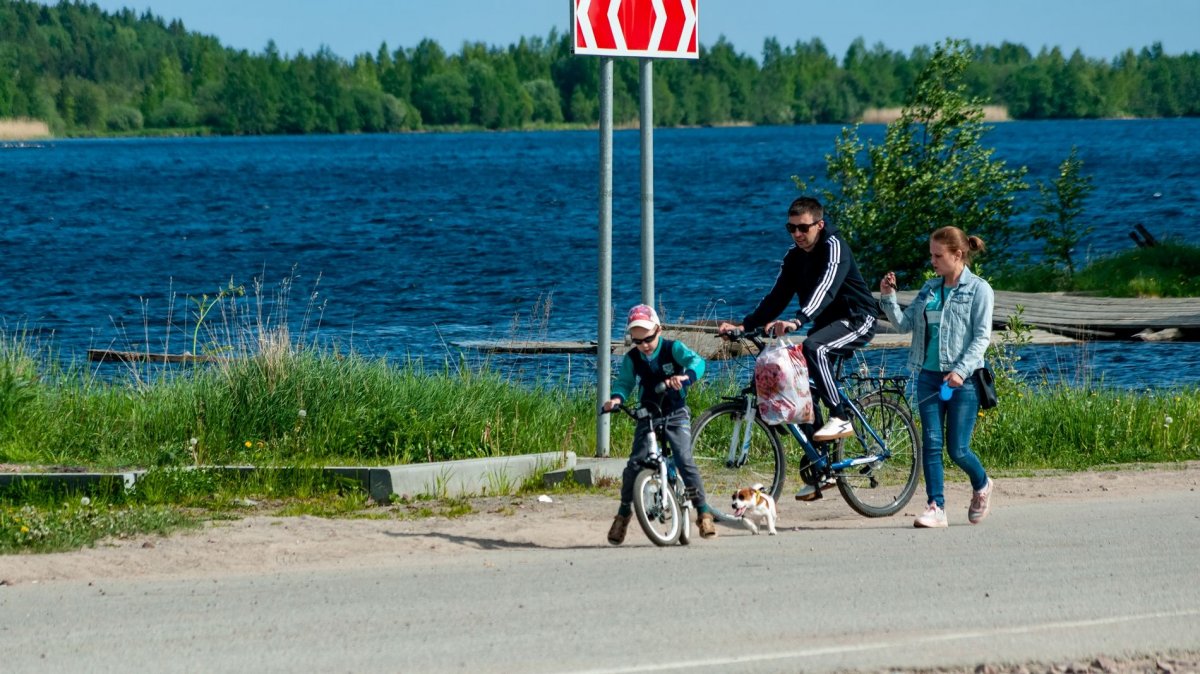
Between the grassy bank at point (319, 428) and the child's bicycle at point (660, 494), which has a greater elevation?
the child's bicycle at point (660, 494)

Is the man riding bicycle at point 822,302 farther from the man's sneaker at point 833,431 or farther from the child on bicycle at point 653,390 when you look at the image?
the child on bicycle at point 653,390

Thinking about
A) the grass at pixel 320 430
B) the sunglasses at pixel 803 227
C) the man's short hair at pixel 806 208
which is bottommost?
the grass at pixel 320 430

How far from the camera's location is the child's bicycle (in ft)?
26.6

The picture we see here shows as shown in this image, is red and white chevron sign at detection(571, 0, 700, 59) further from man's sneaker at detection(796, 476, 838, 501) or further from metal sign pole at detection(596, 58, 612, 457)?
man's sneaker at detection(796, 476, 838, 501)

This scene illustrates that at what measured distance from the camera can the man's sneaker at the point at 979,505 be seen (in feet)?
29.3

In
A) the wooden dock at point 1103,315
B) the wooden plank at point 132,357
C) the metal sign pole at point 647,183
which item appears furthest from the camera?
the wooden dock at point 1103,315

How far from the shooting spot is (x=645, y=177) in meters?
10.6

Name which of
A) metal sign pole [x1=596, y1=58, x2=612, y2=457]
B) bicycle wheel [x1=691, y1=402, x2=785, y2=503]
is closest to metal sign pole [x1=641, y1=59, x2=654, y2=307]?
metal sign pole [x1=596, y1=58, x2=612, y2=457]

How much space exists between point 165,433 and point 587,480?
3.30 meters

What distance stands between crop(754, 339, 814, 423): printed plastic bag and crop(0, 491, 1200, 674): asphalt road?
0.75 meters

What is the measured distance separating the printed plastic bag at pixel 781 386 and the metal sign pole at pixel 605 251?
1819mm

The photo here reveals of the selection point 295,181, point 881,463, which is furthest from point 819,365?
point 295,181

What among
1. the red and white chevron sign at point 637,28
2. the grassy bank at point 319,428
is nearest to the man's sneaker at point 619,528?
the grassy bank at point 319,428

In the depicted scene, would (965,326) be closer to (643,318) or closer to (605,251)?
(643,318)
